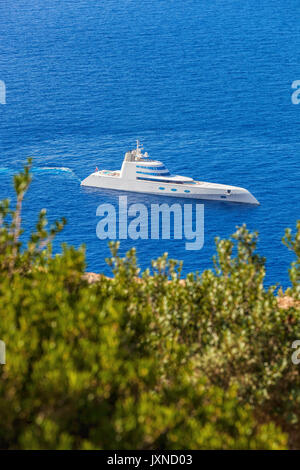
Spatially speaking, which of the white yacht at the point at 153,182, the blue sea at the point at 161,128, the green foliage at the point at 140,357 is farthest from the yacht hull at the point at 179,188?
the green foliage at the point at 140,357

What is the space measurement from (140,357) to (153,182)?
11619cm

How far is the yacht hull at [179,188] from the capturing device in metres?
128

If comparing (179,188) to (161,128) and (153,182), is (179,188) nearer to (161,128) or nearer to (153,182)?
(153,182)

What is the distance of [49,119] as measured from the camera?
16588 cm

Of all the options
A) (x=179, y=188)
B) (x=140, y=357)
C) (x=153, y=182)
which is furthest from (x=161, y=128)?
(x=140, y=357)

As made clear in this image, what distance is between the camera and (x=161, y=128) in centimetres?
16112

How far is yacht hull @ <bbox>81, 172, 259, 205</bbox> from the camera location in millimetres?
128325

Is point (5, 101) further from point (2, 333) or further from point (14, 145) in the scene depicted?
point (2, 333)

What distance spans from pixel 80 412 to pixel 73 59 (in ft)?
602

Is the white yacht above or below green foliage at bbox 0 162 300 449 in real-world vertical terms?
above

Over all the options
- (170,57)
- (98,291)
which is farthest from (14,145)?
(98,291)

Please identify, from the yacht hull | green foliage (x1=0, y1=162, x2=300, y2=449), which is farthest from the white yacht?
green foliage (x1=0, y1=162, x2=300, y2=449)

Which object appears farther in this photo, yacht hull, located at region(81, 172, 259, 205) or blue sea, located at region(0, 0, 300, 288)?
yacht hull, located at region(81, 172, 259, 205)

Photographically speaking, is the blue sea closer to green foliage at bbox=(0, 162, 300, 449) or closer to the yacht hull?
the yacht hull
